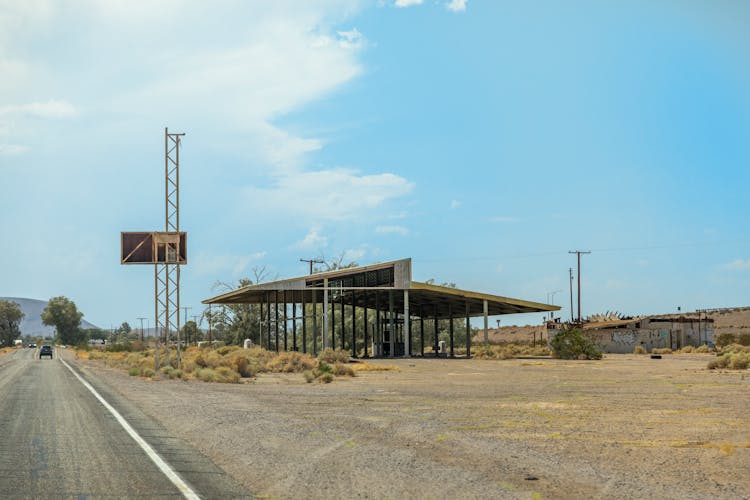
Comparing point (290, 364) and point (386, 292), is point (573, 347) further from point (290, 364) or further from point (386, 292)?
point (290, 364)

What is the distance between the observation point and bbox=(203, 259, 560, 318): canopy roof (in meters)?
55.2

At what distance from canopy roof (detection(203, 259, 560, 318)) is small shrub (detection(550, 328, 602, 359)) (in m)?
2.16

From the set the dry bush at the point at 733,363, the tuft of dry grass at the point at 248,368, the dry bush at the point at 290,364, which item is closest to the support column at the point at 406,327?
the tuft of dry grass at the point at 248,368

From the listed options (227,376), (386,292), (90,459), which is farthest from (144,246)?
(90,459)

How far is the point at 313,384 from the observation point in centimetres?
3322

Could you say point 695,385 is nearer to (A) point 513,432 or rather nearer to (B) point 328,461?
(A) point 513,432

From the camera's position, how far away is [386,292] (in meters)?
63.7

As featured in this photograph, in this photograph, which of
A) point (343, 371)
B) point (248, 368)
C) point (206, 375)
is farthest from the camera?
point (248, 368)

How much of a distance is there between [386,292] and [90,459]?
51.9 meters

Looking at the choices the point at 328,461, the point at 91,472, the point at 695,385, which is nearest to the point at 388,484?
the point at 328,461

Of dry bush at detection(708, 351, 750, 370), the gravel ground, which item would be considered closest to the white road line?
the gravel ground

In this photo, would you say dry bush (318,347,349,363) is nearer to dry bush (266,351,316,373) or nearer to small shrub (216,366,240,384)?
dry bush (266,351,316,373)

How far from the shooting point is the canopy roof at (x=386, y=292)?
5516 centimetres

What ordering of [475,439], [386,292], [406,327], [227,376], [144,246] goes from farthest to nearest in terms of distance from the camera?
[386,292], [406,327], [144,246], [227,376], [475,439]
